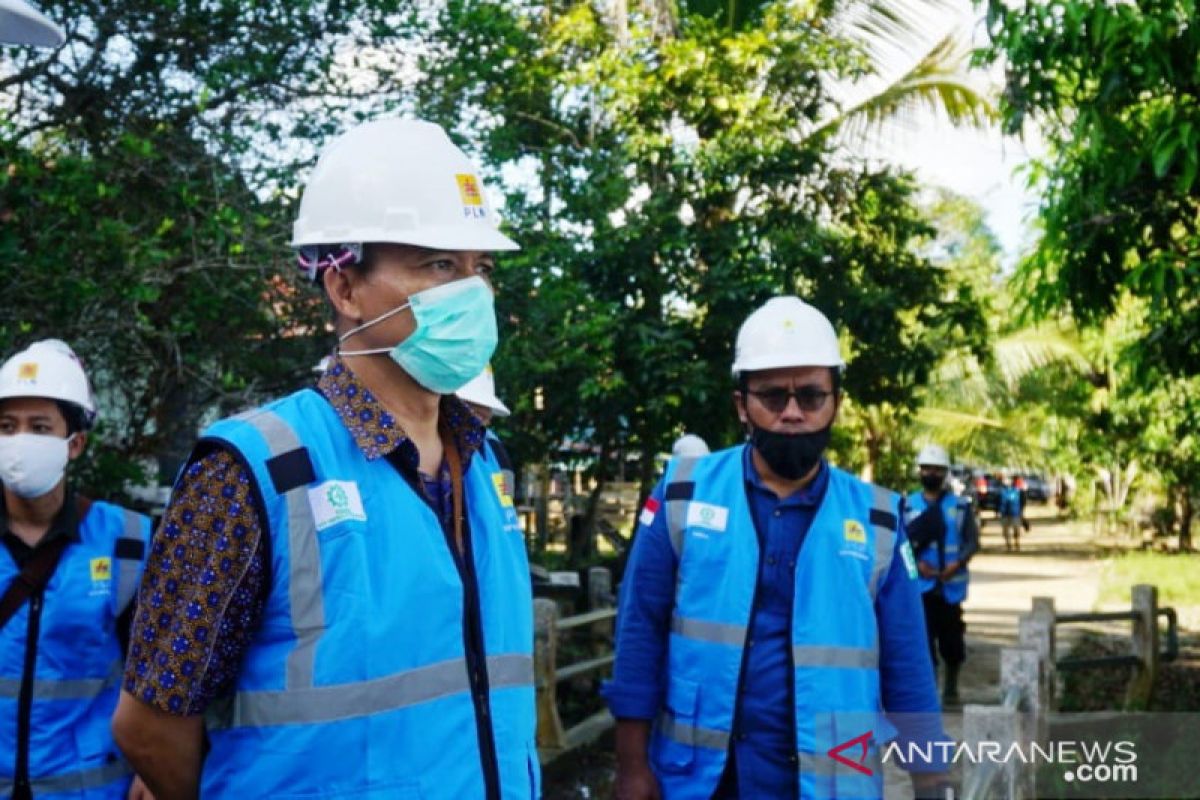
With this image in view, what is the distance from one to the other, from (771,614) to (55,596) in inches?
79.8

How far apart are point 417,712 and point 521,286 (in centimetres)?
742

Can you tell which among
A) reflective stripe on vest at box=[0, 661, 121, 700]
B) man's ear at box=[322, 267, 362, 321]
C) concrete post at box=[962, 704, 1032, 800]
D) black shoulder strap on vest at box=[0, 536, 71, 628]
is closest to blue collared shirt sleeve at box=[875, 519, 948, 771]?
concrete post at box=[962, 704, 1032, 800]

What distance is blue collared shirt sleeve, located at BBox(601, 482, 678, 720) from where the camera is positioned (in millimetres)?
4027

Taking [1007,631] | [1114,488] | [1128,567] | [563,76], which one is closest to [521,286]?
[563,76]

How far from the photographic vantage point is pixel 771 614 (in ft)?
13.0

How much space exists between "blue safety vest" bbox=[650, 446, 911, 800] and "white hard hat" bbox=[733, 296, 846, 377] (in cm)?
37

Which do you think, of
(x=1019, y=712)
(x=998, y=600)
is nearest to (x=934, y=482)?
(x=1019, y=712)

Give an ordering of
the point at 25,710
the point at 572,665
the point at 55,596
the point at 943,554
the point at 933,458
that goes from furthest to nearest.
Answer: the point at 933,458, the point at 943,554, the point at 572,665, the point at 55,596, the point at 25,710

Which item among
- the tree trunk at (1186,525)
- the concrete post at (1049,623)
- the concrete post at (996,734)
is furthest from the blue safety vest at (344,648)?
the tree trunk at (1186,525)

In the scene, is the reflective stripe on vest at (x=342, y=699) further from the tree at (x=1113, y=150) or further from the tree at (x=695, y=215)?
the tree at (x=695, y=215)

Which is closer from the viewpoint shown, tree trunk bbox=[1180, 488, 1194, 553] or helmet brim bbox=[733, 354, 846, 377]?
helmet brim bbox=[733, 354, 846, 377]

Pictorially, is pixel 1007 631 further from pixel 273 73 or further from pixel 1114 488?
pixel 1114 488

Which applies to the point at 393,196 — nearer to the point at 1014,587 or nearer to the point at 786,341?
the point at 786,341

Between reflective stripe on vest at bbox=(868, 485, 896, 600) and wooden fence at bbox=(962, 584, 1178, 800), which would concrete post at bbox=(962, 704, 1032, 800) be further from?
reflective stripe on vest at bbox=(868, 485, 896, 600)
